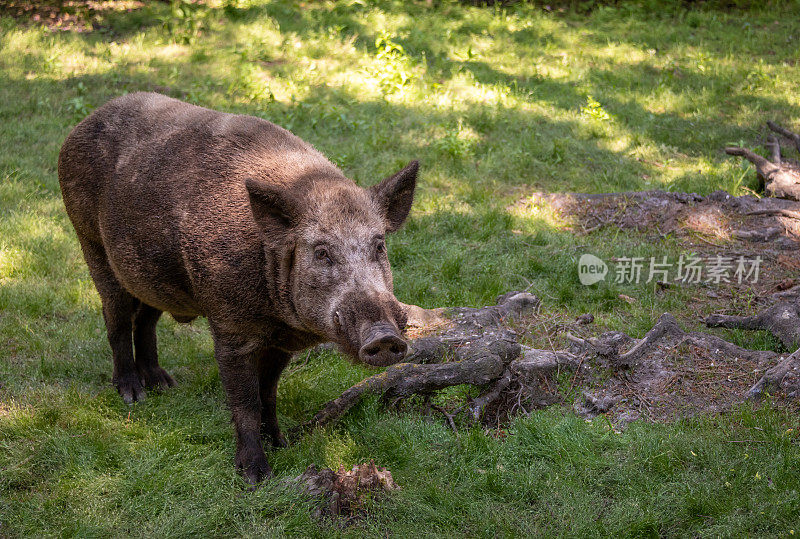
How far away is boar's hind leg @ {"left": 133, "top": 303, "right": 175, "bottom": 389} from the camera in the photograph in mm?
6082

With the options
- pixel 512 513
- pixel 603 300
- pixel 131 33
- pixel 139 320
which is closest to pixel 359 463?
pixel 512 513

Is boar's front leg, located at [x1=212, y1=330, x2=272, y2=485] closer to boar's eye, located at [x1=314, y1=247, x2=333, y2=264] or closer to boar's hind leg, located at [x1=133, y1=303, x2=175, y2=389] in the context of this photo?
boar's eye, located at [x1=314, y1=247, x2=333, y2=264]

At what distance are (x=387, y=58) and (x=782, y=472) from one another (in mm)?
8753

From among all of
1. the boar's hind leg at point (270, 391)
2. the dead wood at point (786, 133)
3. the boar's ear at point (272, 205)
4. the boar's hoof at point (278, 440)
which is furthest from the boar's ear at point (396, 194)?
the dead wood at point (786, 133)

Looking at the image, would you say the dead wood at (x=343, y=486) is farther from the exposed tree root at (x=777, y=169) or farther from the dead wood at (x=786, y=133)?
the dead wood at (x=786, y=133)

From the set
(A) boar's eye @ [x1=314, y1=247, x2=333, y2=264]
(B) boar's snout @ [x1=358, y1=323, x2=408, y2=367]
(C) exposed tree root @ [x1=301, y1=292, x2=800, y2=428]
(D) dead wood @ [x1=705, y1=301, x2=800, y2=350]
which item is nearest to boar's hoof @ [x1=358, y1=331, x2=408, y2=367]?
(B) boar's snout @ [x1=358, y1=323, x2=408, y2=367]

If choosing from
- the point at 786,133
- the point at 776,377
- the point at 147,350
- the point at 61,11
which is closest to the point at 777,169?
the point at 786,133

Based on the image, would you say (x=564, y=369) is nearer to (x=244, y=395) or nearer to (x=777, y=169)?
(x=244, y=395)

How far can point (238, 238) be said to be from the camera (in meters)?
4.63

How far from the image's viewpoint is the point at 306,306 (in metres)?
4.34

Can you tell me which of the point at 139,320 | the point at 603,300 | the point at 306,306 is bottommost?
the point at 603,300

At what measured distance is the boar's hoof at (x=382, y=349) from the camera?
147 inches

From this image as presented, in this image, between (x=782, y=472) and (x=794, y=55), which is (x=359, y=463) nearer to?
(x=782, y=472)

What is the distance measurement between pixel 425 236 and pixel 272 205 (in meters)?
3.87
